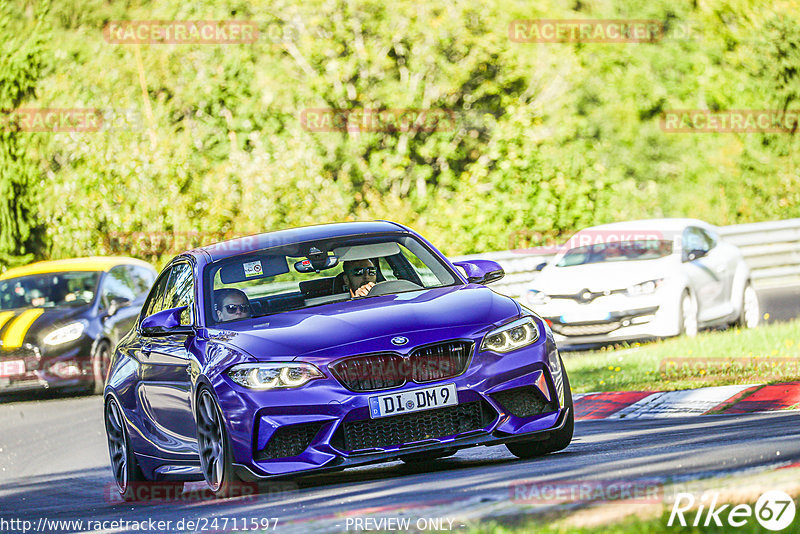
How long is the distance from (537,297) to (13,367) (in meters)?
6.15

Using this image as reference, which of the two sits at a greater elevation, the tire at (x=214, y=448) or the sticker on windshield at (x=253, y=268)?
the sticker on windshield at (x=253, y=268)

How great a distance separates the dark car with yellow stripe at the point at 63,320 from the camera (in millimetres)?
15891

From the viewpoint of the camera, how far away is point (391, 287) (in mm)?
8242

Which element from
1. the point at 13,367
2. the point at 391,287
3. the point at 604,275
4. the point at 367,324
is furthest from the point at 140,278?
the point at 367,324

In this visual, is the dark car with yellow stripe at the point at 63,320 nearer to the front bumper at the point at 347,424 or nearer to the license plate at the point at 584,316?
the license plate at the point at 584,316

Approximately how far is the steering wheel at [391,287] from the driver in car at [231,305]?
0.73 m

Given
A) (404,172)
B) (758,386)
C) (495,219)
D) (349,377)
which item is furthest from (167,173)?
(349,377)

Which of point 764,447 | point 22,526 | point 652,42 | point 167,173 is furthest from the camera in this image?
point 652,42

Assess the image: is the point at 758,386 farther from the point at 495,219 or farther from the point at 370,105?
the point at 370,105

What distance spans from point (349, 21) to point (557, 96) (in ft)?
20.8

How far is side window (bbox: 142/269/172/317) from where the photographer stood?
9292 millimetres

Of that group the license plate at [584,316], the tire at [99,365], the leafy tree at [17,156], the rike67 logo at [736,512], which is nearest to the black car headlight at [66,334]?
the tire at [99,365]

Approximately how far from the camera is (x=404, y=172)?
114ft

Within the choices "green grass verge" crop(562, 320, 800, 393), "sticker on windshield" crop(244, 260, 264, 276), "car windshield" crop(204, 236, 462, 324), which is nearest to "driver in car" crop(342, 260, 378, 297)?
"car windshield" crop(204, 236, 462, 324)
